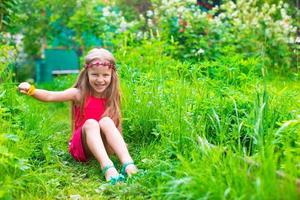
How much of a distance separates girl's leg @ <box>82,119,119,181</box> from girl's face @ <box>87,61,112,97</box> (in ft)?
1.19

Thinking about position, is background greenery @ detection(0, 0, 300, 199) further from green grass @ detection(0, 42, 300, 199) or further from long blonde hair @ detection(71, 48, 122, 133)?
long blonde hair @ detection(71, 48, 122, 133)

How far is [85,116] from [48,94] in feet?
1.15

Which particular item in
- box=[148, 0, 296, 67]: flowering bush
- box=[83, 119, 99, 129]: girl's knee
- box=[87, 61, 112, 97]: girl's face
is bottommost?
box=[83, 119, 99, 129]: girl's knee

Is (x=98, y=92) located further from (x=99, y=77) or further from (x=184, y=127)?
(x=184, y=127)

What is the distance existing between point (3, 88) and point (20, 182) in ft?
4.76

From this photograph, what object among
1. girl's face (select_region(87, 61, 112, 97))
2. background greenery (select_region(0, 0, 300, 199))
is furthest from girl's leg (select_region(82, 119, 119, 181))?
girl's face (select_region(87, 61, 112, 97))

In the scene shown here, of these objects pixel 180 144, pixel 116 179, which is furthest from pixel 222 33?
pixel 116 179

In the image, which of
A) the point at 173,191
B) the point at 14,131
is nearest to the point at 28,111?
the point at 14,131

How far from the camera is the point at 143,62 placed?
602 cm

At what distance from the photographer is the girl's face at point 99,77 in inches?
154

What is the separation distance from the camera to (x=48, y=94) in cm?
381

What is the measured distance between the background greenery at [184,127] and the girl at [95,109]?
6.2 inches

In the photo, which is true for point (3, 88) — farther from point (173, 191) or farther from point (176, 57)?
point (176, 57)

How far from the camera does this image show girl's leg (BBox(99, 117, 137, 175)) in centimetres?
356
